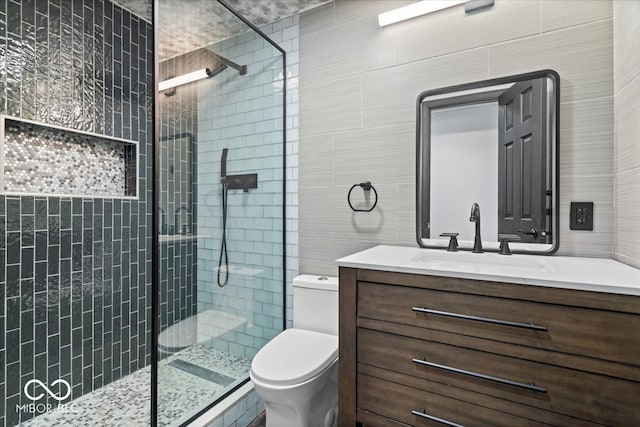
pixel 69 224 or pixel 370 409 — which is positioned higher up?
pixel 69 224

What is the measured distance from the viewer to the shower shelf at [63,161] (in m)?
1.76

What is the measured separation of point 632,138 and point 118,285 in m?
2.88

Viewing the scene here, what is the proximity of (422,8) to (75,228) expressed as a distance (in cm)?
242

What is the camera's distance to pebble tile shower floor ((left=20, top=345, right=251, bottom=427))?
4.89ft

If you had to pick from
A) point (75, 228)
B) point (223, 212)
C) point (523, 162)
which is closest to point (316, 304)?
point (223, 212)

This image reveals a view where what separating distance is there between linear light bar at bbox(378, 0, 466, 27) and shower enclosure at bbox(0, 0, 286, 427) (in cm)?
75

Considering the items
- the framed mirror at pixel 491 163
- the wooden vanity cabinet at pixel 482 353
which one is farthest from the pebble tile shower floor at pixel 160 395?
the framed mirror at pixel 491 163

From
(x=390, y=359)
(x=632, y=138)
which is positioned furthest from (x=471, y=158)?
(x=390, y=359)

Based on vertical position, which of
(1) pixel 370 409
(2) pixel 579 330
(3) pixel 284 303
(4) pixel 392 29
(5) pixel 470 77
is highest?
(4) pixel 392 29

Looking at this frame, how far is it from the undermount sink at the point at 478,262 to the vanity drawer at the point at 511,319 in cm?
11

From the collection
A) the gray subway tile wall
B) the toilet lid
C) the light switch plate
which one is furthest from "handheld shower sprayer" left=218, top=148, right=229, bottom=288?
the light switch plate

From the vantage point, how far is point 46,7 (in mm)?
1838

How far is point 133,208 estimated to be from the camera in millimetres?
2320

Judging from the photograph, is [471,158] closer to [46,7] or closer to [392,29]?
[392,29]
